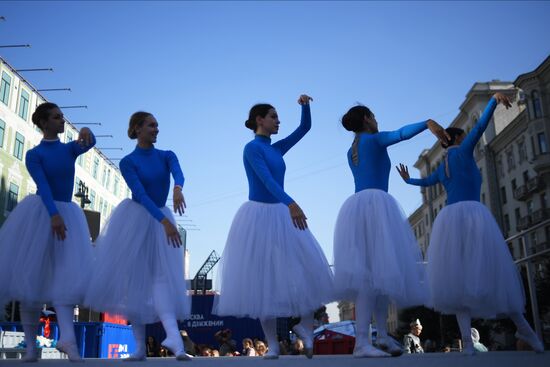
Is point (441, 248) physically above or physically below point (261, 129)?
below

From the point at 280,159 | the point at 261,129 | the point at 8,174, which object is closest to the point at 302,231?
the point at 280,159

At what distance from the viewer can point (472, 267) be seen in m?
5.18

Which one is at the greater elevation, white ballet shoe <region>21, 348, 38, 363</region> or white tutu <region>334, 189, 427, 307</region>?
white tutu <region>334, 189, 427, 307</region>

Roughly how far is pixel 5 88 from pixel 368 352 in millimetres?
35314

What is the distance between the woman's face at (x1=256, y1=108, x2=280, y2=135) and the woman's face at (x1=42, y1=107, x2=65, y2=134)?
200cm

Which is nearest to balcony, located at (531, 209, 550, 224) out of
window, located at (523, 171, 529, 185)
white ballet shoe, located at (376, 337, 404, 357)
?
window, located at (523, 171, 529, 185)

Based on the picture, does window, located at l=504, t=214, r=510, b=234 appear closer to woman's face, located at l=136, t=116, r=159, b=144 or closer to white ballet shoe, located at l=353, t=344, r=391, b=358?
white ballet shoe, located at l=353, t=344, r=391, b=358

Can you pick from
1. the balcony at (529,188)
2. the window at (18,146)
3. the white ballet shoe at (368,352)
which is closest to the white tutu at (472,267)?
the white ballet shoe at (368,352)

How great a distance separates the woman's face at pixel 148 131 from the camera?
539cm

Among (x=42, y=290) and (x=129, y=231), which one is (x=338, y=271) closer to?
(x=129, y=231)

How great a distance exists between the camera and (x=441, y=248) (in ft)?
18.1

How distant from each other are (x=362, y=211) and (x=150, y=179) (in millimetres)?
2017

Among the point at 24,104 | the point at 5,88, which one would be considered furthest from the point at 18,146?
the point at 5,88

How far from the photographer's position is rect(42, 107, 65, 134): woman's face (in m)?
5.52
